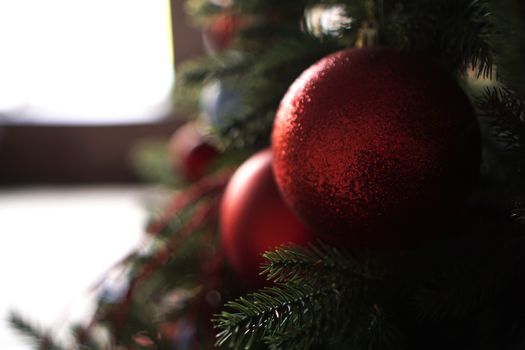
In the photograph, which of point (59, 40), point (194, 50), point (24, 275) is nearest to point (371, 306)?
point (24, 275)

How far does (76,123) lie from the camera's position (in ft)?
7.84

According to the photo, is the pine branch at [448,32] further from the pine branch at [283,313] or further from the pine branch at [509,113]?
the pine branch at [283,313]

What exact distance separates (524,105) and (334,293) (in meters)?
0.12

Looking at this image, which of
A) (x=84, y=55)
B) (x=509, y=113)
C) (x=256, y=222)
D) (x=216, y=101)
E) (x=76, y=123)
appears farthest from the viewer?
(x=84, y=55)

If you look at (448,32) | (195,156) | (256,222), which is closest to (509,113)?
(448,32)

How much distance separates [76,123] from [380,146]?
2.33 meters

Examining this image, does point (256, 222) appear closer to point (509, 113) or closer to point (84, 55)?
point (509, 113)

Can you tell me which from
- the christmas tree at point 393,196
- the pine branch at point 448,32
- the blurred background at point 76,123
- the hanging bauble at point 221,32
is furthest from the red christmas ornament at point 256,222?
the blurred background at point 76,123

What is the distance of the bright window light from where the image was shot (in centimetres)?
265

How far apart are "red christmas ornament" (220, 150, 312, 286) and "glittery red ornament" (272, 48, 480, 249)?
7 cm

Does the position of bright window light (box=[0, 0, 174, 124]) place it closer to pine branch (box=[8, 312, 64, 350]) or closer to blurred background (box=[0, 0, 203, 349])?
blurred background (box=[0, 0, 203, 349])

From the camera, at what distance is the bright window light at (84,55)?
2648 mm

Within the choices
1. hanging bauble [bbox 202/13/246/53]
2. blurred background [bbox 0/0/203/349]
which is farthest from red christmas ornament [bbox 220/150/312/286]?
blurred background [bbox 0/0/203/349]

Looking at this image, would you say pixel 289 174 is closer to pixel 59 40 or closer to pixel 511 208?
pixel 511 208
